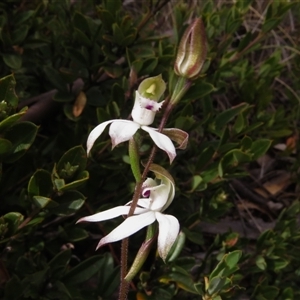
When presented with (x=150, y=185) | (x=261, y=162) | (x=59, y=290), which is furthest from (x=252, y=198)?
(x=150, y=185)

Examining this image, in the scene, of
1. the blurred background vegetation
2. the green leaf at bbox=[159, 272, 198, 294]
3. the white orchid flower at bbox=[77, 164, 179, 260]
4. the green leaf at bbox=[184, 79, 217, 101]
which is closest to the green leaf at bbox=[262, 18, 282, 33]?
the blurred background vegetation

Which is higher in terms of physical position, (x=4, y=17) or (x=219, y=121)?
(x=4, y=17)

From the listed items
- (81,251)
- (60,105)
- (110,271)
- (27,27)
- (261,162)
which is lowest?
(261,162)

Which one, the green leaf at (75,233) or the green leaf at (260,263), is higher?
the green leaf at (75,233)

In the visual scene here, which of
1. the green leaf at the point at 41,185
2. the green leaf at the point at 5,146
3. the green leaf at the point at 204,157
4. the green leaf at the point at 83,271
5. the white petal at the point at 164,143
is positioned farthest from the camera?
the green leaf at the point at 204,157

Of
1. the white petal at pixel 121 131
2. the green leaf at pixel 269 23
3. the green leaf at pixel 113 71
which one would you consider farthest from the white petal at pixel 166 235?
the green leaf at pixel 269 23

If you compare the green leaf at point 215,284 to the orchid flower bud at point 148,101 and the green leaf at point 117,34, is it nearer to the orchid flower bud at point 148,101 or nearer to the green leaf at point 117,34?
the orchid flower bud at point 148,101

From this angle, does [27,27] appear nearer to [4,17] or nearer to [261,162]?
[4,17]
